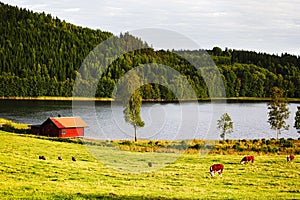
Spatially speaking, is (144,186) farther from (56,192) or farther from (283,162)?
(283,162)

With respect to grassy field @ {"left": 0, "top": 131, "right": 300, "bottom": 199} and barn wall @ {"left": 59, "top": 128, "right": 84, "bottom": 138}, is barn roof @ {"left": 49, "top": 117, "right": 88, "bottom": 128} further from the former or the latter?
grassy field @ {"left": 0, "top": 131, "right": 300, "bottom": 199}

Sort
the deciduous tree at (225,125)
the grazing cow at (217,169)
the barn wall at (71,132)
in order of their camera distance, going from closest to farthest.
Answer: the grazing cow at (217,169) → the barn wall at (71,132) → the deciduous tree at (225,125)

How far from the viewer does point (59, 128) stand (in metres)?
64.6

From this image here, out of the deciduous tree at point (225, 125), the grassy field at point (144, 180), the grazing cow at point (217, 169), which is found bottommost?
the grassy field at point (144, 180)

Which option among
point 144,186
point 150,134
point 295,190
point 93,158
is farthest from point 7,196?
point 150,134

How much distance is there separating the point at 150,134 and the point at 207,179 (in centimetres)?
5023

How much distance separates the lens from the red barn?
6500cm

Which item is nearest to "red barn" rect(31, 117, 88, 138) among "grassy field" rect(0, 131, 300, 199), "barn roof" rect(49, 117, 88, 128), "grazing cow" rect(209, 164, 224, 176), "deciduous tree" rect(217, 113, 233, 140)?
"barn roof" rect(49, 117, 88, 128)

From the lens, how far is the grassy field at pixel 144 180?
21.1m

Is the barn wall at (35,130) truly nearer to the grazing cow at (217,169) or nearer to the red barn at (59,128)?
the red barn at (59,128)

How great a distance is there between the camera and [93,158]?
38.1 metres

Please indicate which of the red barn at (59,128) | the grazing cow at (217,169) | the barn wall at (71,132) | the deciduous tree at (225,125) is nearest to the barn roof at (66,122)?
the red barn at (59,128)

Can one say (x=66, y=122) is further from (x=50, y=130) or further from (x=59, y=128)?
(x=50, y=130)

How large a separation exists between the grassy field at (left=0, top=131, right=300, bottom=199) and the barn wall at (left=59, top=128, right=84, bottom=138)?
2792 cm
